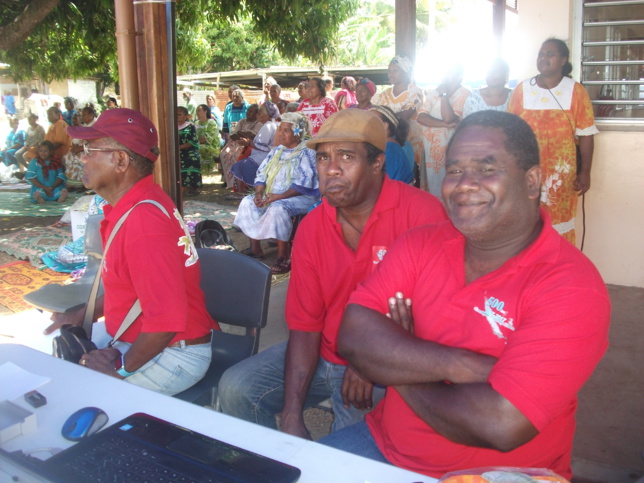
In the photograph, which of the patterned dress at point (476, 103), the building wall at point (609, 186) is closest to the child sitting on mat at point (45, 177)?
the patterned dress at point (476, 103)

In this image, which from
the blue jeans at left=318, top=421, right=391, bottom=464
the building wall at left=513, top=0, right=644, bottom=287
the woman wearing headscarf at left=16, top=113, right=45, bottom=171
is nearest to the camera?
the blue jeans at left=318, top=421, right=391, bottom=464

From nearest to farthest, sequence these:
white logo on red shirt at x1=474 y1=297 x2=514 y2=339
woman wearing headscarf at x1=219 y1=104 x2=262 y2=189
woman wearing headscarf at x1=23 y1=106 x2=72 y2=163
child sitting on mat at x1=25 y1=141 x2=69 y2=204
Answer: white logo on red shirt at x1=474 y1=297 x2=514 y2=339
child sitting on mat at x1=25 y1=141 x2=69 y2=204
woman wearing headscarf at x1=219 y1=104 x2=262 y2=189
woman wearing headscarf at x1=23 y1=106 x2=72 y2=163

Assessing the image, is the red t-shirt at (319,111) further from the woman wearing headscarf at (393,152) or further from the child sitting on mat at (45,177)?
the child sitting on mat at (45,177)

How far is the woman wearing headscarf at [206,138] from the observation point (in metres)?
13.3

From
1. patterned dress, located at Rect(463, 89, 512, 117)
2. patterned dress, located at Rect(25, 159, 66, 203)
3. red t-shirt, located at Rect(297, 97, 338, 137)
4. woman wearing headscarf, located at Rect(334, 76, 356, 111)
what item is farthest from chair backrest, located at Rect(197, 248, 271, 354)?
patterned dress, located at Rect(25, 159, 66, 203)

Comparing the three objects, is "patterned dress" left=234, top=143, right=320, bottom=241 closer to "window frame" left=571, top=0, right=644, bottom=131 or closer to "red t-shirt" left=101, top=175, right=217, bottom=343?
"window frame" left=571, top=0, right=644, bottom=131

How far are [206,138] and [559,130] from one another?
10130 millimetres

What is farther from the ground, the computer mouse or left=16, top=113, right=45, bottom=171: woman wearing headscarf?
left=16, top=113, right=45, bottom=171: woman wearing headscarf

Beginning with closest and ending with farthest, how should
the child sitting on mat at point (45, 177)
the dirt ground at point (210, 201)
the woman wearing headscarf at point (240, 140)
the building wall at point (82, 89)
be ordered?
the dirt ground at point (210, 201) → the child sitting on mat at point (45, 177) → the woman wearing headscarf at point (240, 140) → the building wall at point (82, 89)

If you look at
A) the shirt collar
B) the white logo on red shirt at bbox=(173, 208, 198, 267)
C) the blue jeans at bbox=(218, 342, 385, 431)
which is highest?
the shirt collar

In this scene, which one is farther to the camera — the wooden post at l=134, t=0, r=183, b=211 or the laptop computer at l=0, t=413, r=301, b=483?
the wooden post at l=134, t=0, r=183, b=211

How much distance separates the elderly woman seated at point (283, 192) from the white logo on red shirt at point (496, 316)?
4311mm

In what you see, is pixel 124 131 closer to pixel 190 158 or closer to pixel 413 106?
pixel 413 106

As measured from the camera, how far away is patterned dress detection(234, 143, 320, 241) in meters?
5.86
